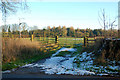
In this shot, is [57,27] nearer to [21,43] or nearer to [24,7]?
[21,43]

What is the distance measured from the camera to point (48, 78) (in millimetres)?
5656

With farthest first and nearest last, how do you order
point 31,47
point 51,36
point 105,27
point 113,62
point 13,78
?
point 51,36 < point 31,47 < point 105,27 < point 113,62 < point 13,78

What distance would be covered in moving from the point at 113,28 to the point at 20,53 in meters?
8.41

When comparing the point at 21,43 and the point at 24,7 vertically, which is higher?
the point at 24,7

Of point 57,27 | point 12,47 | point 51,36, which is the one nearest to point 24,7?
point 12,47

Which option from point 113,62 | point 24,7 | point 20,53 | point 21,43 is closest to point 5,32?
point 21,43

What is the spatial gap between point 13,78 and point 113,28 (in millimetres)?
9314

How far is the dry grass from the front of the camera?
1030 centimetres

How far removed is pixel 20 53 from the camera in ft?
38.5

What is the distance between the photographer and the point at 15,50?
449 inches

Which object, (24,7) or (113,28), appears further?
(113,28)

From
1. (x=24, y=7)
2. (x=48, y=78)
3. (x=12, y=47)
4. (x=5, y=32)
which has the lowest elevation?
(x=48, y=78)

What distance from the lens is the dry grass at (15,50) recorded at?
33.8 feet

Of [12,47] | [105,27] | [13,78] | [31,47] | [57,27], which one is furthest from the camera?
[57,27]
